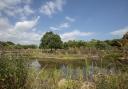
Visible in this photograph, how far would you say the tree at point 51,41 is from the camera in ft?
185

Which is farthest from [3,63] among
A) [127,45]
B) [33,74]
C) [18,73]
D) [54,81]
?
[127,45]

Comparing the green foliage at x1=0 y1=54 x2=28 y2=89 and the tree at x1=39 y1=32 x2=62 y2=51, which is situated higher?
the tree at x1=39 y1=32 x2=62 y2=51

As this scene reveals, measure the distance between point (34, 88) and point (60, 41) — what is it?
5296 cm

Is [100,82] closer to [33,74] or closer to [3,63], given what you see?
[33,74]

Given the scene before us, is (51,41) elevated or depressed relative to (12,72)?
elevated

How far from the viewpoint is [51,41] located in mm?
55812

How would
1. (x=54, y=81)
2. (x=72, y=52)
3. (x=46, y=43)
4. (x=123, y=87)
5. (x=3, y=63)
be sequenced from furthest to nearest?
1. (x=46, y=43)
2. (x=72, y=52)
3. (x=54, y=81)
4. (x=123, y=87)
5. (x=3, y=63)

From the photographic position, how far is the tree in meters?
56.2

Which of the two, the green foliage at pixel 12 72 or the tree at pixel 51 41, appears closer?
the green foliage at pixel 12 72

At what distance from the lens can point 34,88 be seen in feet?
18.8

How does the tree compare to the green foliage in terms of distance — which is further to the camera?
the tree

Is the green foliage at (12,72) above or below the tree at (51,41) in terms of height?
below

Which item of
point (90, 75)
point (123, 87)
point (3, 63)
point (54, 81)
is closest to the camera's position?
point (3, 63)

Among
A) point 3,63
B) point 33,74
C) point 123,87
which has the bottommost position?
point 123,87
